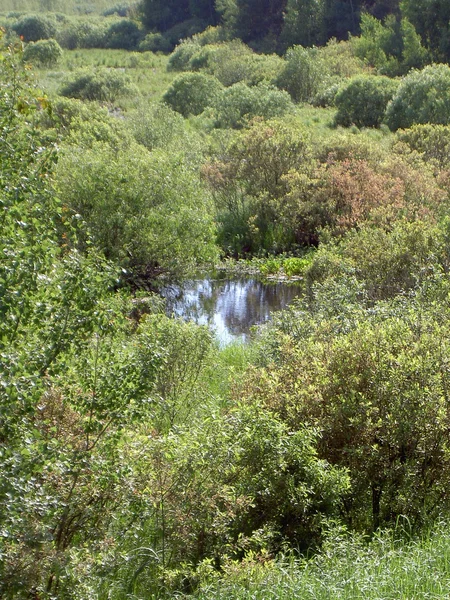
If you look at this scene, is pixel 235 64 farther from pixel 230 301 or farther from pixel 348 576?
pixel 348 576

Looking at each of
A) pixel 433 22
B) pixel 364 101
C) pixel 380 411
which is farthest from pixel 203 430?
pixel 433 22

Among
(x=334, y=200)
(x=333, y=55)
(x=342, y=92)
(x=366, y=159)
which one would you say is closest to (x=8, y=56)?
(x=334, y=200)

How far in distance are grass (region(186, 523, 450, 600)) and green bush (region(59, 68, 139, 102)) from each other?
118ft

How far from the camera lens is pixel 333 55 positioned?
156 ft

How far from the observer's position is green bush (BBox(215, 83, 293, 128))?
31.4m

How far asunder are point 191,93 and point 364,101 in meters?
9.67

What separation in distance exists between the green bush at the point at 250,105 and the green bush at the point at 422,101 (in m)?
4.38

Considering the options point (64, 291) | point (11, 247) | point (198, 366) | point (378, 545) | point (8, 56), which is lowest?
point (378, 545)

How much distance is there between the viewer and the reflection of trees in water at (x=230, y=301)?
16.3 m

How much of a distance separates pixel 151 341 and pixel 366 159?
56.1 ft

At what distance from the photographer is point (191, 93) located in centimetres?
3888

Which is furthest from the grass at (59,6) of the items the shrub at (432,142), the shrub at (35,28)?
the shrub at (432,142)

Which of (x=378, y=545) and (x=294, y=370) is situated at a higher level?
(x=294, y=370)

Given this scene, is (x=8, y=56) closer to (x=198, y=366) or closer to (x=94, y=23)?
(x=198, y=366)
